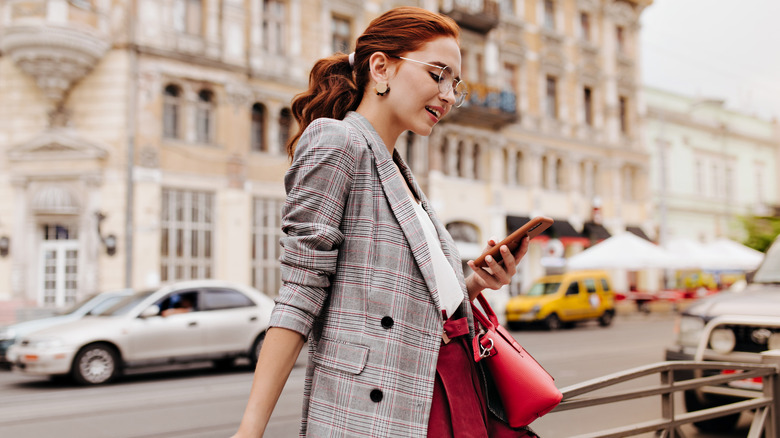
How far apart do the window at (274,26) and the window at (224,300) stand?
1262 centimetres

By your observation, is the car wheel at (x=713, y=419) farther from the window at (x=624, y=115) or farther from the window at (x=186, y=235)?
the window at (x=624, y=115)

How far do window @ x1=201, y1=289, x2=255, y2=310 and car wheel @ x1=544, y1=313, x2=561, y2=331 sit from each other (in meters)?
10.8

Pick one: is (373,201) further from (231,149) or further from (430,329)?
(231,149)

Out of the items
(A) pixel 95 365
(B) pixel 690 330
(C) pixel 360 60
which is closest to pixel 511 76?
(A) pixel 95 365

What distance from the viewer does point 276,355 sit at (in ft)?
4.92

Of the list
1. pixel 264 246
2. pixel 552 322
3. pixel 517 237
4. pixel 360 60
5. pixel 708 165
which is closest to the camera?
pixel 517 237

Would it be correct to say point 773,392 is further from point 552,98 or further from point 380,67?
point 552,98

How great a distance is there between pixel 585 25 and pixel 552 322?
63.9ft

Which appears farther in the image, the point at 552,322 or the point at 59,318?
the point at 552,322

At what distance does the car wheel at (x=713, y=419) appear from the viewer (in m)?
5.54

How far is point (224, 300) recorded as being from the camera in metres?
11.9

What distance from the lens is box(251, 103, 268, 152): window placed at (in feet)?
73.6

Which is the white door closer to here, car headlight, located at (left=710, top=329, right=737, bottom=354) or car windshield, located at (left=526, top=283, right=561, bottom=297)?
car windshield, located at (left=526, top=283, right=561, bottom=297)

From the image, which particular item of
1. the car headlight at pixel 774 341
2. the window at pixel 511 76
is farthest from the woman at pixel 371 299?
the window at pixel 511 76
